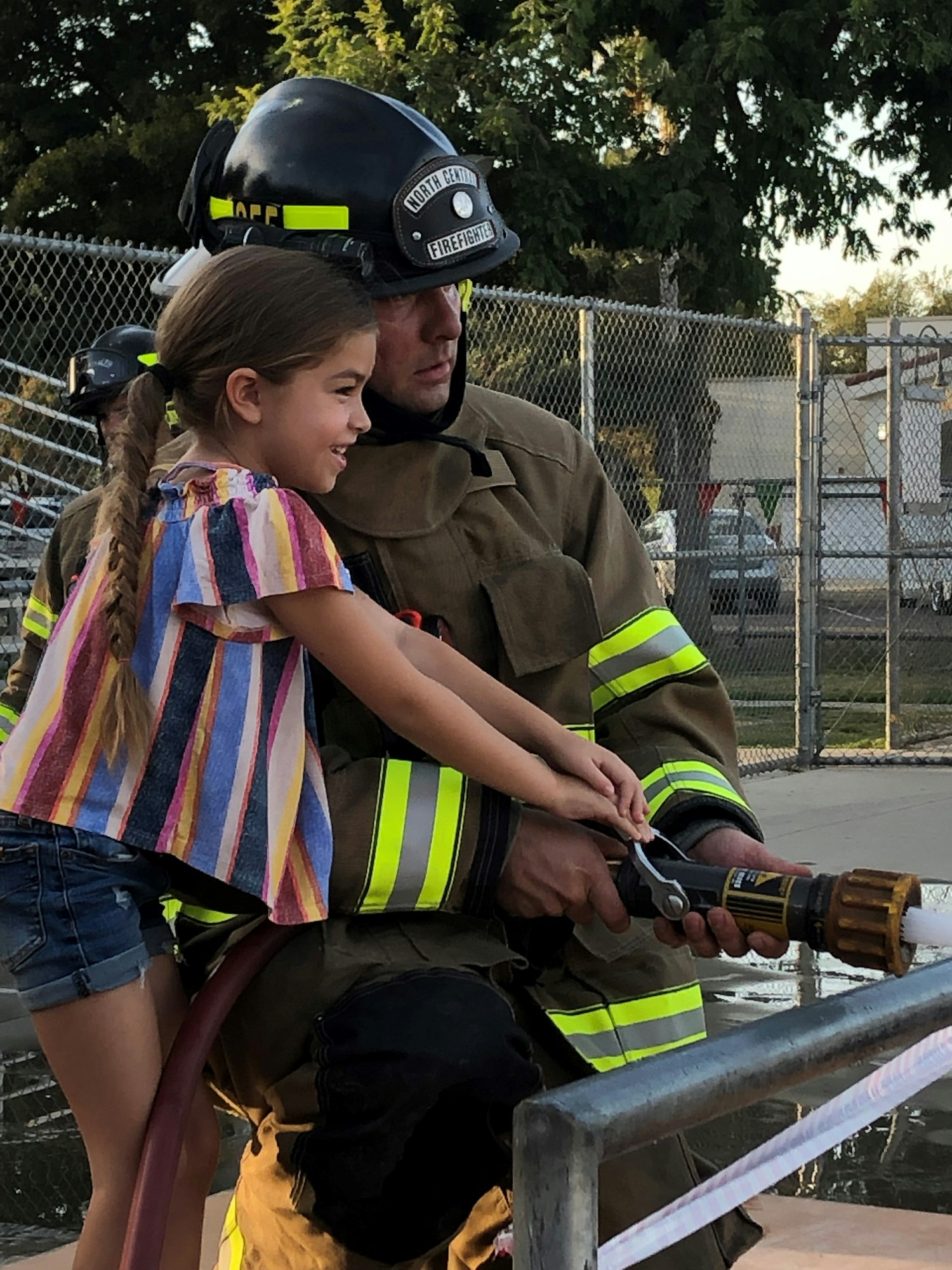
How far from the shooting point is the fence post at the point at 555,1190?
1133 millimetres

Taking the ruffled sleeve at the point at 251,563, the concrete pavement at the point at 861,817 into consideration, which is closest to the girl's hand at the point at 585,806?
the ruffled sleeve at the point at 251,563

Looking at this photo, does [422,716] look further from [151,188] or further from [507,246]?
[151,188]

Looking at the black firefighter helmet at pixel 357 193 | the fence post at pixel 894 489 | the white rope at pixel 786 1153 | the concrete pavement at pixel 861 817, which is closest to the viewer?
the white rope at pixel 786 1153

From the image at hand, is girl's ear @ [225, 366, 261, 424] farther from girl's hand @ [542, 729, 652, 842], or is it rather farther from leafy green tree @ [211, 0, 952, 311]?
leafy green tree @ [211, 0, 952, 311]

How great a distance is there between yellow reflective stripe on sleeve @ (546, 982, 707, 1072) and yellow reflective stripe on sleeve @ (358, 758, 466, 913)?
0.34 m

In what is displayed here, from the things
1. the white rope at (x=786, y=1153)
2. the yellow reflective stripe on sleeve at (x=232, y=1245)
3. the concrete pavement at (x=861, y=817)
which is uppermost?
the white rope at (x=786, y=1153)

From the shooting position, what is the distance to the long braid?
1943 mm

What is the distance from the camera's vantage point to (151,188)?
Answer: 17844 millimetres

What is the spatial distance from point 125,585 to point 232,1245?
3.38 feet

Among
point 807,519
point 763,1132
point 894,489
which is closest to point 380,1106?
point 763,1132

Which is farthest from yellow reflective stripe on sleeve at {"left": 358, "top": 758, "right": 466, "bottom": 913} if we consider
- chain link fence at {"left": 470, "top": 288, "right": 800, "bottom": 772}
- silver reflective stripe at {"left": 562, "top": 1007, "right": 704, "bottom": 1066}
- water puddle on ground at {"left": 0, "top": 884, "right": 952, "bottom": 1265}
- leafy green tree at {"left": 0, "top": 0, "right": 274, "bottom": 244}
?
leafy green tree at {"left": 0, "top": 0, "right": 274, "bottom": 244}

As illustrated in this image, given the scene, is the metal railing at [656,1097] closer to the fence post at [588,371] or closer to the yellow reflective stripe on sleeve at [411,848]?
the yellow reflective stripe on sleeve at [411,848]

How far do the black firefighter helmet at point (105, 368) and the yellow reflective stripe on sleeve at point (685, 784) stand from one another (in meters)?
2.97

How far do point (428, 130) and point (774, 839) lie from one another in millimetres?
5560
